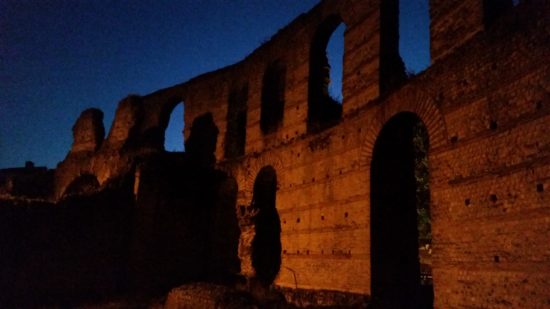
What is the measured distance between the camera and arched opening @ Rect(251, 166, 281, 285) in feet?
40.1

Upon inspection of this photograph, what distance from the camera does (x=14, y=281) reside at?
1152 centimetres

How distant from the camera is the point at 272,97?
14.1 metres

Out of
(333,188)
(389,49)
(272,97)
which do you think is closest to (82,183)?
(272,97)

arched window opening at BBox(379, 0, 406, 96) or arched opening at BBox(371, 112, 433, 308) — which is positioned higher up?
arched window opening at BBox(379, 0, 406, 96)

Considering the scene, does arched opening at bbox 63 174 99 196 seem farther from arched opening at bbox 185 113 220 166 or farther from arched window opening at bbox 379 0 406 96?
arched window opening at bbox 379 0 406 96

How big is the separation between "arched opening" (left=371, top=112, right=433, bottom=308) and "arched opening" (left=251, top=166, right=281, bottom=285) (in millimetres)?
4208

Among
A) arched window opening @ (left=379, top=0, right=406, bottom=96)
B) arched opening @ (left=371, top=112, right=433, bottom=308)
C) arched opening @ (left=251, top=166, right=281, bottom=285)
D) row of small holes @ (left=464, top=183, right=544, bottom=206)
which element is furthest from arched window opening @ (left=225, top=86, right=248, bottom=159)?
row of small holes @ (left=464, top=183, right=544, bottom=206)

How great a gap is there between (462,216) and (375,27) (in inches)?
195

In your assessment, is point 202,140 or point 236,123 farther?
point 202,140

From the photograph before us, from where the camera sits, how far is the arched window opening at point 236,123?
1496 centimetres

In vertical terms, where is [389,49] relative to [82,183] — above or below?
above

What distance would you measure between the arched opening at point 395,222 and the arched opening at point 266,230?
4.21 m

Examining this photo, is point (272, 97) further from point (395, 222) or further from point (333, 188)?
point (395, 222)

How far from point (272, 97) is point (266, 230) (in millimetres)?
4195
